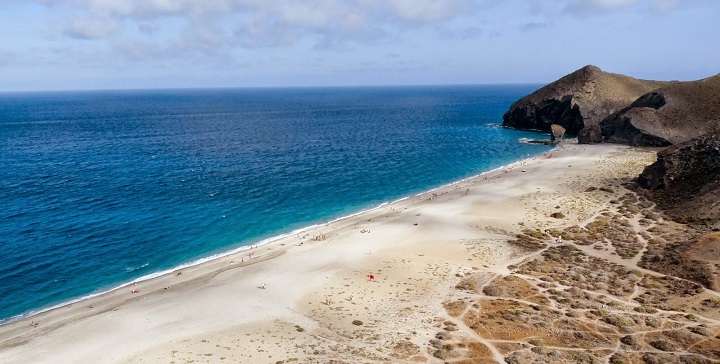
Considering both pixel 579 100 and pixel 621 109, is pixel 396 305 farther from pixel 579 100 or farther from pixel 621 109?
pixel 579 100

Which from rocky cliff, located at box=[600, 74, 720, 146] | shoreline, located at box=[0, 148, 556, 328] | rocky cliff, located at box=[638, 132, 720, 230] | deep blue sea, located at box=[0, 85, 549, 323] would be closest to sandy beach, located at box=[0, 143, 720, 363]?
shoreline, located at box=[0, 148, 556, 328]

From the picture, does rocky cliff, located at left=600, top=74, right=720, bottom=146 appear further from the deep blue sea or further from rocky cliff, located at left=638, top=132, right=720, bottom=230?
rocky cliff, located at left=638, top=132, right=720, bottom=230

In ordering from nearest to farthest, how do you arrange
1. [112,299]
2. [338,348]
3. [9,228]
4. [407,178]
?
[338,348] < [112,299] < [9,228] < [407,178]

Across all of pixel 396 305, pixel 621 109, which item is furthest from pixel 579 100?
pixel 396 305

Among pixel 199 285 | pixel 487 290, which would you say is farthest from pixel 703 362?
pixel 199 285

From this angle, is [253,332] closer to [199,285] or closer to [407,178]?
[199,285]

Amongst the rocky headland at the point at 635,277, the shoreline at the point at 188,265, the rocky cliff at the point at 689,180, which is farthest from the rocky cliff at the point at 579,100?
the shoreline at the point at 188,265
